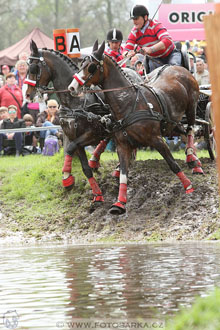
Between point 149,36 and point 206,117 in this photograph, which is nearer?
point 149,36

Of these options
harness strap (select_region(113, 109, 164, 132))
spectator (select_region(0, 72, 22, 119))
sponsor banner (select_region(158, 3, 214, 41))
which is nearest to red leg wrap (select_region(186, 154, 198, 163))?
harness strap (select_region(113, 109, 164, 132))

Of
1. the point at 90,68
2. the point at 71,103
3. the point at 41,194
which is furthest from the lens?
the point at 41,194

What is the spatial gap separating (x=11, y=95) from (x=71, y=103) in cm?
732

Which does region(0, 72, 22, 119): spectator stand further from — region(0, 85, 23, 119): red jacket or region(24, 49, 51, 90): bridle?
region(24, 49, 51, 90): bridle

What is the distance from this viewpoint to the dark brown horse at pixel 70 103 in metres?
12.4

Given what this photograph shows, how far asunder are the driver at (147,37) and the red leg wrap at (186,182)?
2120mm

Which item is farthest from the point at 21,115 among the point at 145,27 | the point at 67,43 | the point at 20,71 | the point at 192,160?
the point at 192,160

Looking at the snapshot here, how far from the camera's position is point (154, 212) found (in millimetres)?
11992

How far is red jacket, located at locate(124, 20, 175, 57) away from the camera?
12844 mm

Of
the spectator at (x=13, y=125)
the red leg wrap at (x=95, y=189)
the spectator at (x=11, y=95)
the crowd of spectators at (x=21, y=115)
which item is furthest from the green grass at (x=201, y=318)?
the spectator at (x=11, y=95)

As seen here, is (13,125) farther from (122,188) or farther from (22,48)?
(22,48)

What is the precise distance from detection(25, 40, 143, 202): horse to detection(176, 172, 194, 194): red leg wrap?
140 cm

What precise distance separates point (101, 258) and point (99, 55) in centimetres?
349

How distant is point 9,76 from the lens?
771 inches
